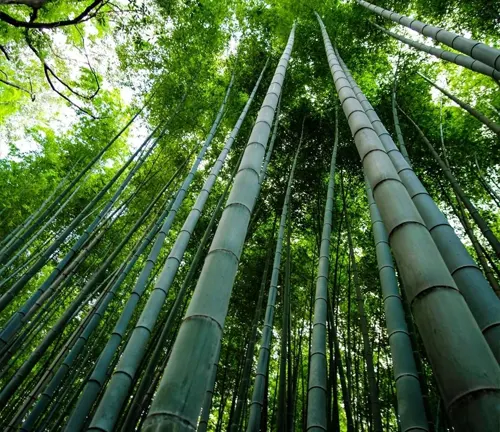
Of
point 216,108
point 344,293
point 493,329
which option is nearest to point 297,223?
point 344,293

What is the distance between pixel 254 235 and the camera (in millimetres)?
6582

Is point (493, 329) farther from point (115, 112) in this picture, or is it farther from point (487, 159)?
point (115, 112)

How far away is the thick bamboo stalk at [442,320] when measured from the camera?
67 centimetres

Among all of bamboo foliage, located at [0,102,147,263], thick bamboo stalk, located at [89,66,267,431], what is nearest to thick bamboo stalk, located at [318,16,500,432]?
thick bamboo stalk, located at [89,66,267,431]

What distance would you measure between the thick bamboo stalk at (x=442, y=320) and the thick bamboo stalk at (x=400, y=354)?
830 millimetres

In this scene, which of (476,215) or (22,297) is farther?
(22,297)

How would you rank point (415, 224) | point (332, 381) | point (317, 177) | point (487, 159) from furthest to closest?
1. point (317, 177)
2. point (487, 159)
3. point (332, 381)
4. point (415, 224)

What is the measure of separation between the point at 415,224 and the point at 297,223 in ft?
17.9

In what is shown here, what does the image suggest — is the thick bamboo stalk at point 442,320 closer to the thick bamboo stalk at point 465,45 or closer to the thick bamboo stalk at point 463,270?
the thick bamboo stalk at point 463,270

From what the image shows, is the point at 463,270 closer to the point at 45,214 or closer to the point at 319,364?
the point at 319,364

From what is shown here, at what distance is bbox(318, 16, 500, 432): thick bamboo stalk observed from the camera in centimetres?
67

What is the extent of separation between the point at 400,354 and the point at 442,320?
3.89 feet

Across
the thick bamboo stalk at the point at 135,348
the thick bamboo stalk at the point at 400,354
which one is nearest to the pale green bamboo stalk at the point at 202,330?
the thick bamboo stalk at the point at 400,354

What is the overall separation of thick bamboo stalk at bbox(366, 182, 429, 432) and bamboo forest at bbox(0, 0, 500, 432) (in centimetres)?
1
